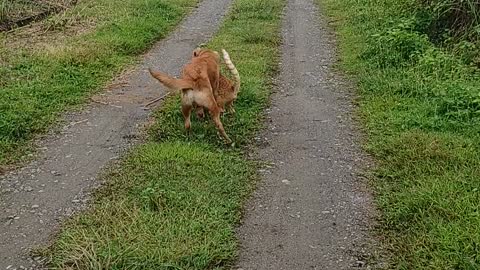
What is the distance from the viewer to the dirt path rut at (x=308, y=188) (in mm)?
3586

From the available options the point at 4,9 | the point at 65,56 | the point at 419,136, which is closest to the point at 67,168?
the point at 419,136

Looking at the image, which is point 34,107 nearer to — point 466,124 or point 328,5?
point 466,124

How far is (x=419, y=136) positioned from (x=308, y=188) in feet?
4.03

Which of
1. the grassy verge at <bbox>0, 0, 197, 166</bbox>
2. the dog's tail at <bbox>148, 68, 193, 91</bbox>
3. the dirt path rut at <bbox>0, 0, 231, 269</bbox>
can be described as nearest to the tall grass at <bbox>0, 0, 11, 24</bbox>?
the grassy verge at <bbox>0, 0, 197, 166</bbox>

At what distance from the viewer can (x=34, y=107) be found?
5.90 metres

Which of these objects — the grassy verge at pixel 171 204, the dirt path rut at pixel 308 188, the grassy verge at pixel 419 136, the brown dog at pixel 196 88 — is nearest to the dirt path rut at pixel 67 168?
the grassy verge at pixel 171 204

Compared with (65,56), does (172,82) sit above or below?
above

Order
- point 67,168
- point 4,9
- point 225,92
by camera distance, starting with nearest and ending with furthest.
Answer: point 67,168
point 225,92
point 4,9

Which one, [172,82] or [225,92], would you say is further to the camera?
[225,92]

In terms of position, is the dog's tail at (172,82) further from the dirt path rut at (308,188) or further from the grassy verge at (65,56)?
the grassy verge at (65,56)

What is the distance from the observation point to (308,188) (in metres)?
4.44

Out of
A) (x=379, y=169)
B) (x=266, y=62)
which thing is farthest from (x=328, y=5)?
(x=379, y=169)

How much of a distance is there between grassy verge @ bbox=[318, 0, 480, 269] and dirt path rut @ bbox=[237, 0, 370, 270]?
0.21m

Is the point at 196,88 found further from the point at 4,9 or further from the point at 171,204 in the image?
the point at 4,9
